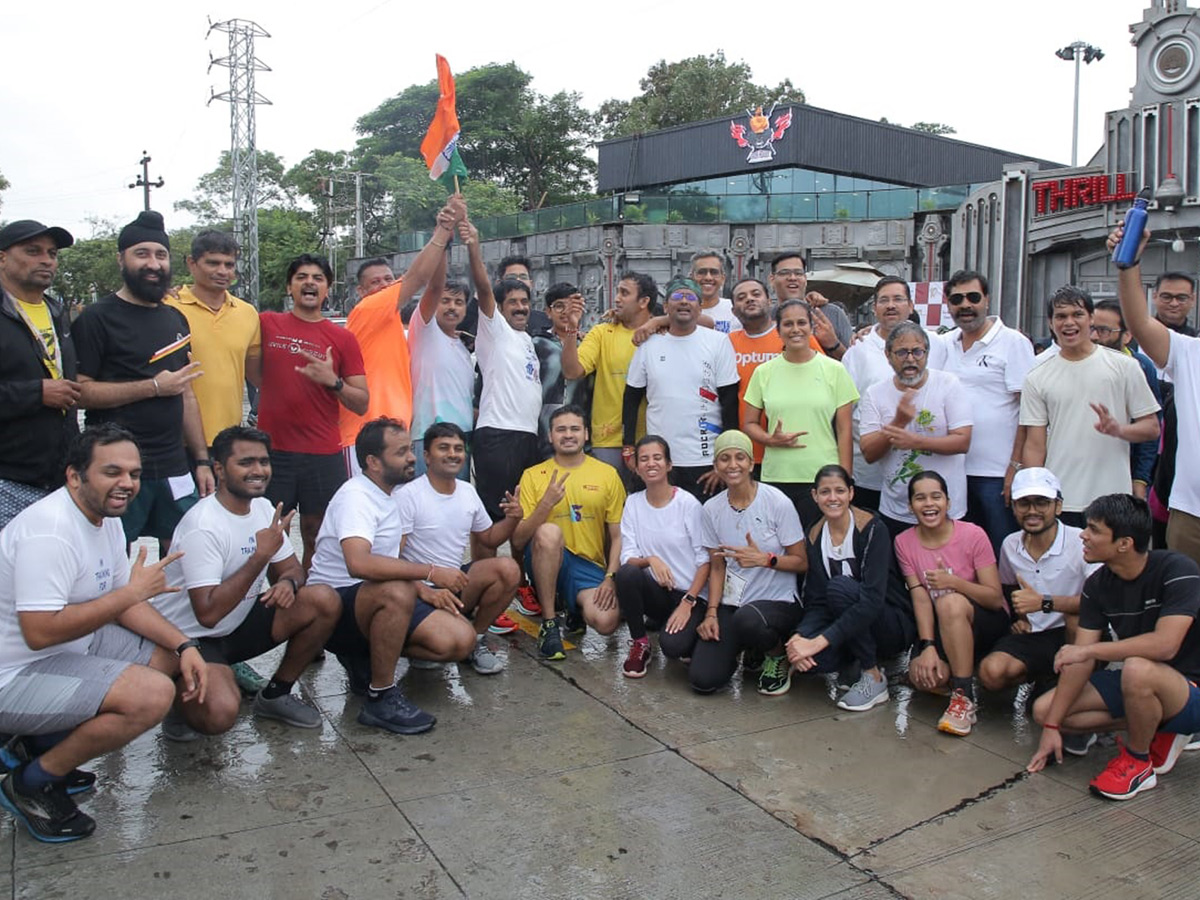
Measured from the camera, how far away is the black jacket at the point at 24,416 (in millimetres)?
3682

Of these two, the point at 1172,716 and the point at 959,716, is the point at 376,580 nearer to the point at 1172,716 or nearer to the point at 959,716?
the point at 959,716

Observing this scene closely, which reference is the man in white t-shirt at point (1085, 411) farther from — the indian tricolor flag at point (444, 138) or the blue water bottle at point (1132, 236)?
the indian tricolor flag at point (444, 138)

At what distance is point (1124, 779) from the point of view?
3.46 m

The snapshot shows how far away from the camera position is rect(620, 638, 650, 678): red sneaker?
15.4 ft

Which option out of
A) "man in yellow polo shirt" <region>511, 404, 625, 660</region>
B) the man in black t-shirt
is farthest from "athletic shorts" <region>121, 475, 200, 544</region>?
the man in black t-shirt

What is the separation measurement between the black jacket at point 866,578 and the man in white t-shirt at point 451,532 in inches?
55.8

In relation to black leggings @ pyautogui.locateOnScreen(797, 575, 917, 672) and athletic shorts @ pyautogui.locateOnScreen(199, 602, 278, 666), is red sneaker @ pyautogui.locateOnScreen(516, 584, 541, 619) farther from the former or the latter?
athletic shorts @ pyautogui.locateOnScreen(199, 602, 278, 666)

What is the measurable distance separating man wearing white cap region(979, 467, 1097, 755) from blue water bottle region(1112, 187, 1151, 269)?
3.03 ft

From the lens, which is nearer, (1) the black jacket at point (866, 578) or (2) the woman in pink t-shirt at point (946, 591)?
(2) the woman in pink t-shirt at point (946, 591)

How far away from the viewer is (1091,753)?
3.85 metres

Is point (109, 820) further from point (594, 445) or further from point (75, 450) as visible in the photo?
point (594, 445)

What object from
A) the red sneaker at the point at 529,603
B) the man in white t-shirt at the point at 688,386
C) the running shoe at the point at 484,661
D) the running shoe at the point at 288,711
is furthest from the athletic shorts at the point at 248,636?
the man in white t-shirt at the point at 688,386

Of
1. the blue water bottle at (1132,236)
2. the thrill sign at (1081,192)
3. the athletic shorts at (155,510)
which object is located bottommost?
the athletic shorts at (155,510)

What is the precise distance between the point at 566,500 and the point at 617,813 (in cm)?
213
